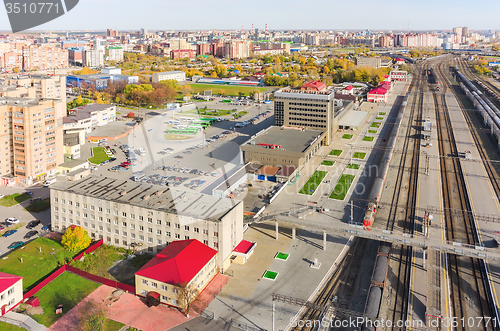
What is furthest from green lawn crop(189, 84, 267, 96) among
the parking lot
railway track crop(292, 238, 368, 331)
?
railway track crop(292, 238, 368, 331)

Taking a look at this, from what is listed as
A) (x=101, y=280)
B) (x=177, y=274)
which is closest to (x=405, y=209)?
(x=177, y=274)

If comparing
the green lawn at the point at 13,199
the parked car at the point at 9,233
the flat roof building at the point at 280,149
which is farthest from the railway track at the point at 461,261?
the green lawn at the point at 13,199

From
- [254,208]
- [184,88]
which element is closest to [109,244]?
[254,208]

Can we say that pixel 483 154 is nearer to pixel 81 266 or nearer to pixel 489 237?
pixel 489 237

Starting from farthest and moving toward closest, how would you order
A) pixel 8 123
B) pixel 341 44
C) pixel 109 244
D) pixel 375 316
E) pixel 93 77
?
pixel 341 44, pixel 93 77, pixel 8 123, pixel 109 244, pixel 375 316

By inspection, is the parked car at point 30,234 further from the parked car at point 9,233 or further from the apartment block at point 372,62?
the apartment block at point 372,62
